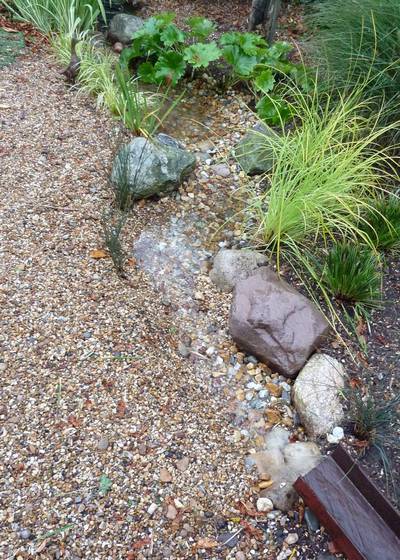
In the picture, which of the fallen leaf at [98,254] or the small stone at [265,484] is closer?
the small stone at [265,484]

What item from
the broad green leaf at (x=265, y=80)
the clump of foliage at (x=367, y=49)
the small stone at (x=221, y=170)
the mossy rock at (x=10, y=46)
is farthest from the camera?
the mossy rock at (x=10, y=46)

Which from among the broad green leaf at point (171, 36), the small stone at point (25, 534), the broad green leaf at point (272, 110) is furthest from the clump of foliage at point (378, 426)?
the broad green leaf at point (171, 36)

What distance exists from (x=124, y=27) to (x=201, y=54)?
0.95 meters

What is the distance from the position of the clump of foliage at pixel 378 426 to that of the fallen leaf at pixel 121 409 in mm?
845

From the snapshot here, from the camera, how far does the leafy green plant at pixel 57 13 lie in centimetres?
395

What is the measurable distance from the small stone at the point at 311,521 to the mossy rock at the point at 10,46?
334cm

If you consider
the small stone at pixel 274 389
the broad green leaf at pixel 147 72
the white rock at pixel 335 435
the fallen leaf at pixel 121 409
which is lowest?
the fallen leaf at pixel 121 409

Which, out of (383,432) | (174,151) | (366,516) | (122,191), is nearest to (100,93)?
(174,151)

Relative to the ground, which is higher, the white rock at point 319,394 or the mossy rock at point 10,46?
the mossy rock at point 10,46

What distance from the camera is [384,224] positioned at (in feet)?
8.89

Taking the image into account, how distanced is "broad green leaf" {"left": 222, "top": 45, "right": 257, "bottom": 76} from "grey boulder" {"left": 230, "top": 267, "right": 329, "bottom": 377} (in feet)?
5.75

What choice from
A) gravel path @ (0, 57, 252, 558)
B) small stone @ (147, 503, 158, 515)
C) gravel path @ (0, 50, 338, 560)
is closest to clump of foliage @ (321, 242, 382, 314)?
gravel path @ (0, 50, 338, 560)

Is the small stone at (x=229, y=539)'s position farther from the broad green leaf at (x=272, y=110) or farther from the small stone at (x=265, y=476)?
the broad green leaf at (x=272, y=110)

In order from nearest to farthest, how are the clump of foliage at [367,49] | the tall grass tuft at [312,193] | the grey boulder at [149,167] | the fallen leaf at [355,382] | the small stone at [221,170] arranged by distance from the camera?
the fallen leaf at [355,382] < the tall grass tuft at [312,193] < the grey boulder at [149,167] < the clump of foliage at [367,49] < the small stone at [221,170]
